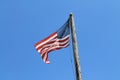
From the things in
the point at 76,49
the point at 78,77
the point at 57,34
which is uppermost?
the point at 57,34

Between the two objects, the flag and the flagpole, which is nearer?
the flagpole

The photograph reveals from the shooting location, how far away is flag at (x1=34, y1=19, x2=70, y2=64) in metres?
13.6

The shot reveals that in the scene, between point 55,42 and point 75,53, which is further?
point 55,42

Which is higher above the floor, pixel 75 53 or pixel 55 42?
pixel 55 42

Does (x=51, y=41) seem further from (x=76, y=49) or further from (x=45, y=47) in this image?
(x=76, y=49)

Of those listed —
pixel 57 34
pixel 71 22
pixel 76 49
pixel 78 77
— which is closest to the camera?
pixel 78 77

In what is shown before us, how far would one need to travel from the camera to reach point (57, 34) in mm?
13852

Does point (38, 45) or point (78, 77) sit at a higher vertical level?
point (38, 45)

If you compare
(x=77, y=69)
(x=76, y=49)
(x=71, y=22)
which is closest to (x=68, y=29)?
(x=71, y=22)

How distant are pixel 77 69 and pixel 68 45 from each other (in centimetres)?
226

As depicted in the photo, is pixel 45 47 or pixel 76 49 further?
pixel 45 47

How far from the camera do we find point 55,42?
1383cm

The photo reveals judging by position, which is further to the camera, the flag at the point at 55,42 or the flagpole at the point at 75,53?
the flag at the point at 55,42

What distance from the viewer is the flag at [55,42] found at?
534 inches
